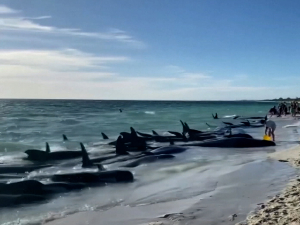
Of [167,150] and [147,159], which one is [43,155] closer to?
[147,159]

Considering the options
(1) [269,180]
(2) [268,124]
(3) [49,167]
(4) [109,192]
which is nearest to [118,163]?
(3) [49,167]

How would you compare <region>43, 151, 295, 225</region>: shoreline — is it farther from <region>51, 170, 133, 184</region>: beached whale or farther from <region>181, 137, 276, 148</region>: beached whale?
<region>181, 137, 276, 148</region>: beached whale

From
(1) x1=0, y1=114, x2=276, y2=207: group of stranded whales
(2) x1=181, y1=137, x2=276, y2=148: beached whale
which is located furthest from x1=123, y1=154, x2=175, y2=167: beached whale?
(2) x1=181, y1=137, x2=276, y2=148: beached whale

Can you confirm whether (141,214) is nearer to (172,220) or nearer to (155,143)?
(172,220)

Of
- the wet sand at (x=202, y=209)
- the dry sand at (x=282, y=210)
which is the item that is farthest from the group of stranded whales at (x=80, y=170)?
the dry sand at (x=282, y=210)

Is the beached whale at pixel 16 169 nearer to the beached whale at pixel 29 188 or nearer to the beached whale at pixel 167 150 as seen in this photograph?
the beached whale at pixel 29 188

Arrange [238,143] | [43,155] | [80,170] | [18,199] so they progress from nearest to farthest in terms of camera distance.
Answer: [18,199], [80,170], [43,155], [238,143]

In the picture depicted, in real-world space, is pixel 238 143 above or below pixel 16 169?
above

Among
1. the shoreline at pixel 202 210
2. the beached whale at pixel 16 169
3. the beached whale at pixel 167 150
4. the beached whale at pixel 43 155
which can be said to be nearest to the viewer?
the shoreline at pixel 202 210

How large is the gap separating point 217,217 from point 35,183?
5.28 m

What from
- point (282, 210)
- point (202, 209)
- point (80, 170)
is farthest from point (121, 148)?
point (282, 210)

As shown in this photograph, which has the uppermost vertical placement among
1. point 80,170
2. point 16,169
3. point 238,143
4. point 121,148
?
point 121,148

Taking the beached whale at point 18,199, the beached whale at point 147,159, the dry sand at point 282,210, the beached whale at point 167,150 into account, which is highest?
the dry sand at point 282,210

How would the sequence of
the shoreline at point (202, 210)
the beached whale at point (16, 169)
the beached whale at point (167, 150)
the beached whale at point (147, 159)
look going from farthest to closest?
the beached whale at point (167, 150)
the beached whale at point (147, 159)
the beached whale at point (16, 169)
the shoreline at point (202, 210)
